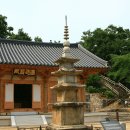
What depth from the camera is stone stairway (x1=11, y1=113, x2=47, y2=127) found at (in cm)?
2011

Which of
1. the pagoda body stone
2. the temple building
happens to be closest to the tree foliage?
the temple building

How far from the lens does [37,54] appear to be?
82.5 ft

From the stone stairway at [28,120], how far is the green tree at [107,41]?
26.8 meters

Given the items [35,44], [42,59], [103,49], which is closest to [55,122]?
[42,59]

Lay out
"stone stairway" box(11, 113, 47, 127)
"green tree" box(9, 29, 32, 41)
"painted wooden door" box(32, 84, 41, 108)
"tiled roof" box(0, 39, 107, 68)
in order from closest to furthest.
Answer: "stone stairway" box(11, 113, 47, 127), "tiled roof" box(0, 39, 107, 68), "painted wooden door" box(32, 84, 41, 108), "green tree" box(9, 29, 32, 41)

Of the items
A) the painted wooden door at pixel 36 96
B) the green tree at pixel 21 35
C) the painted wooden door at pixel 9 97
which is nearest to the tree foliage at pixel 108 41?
the green tree at pixel 21 35

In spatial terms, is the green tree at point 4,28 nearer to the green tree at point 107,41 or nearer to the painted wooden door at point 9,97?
the green tree at point 107,41

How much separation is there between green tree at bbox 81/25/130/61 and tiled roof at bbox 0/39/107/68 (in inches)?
740

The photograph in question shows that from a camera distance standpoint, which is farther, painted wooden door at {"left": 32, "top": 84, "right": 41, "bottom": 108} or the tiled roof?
painted wooden door at {"left": 32, "top": 84, "right": 41, "bottom": 108}

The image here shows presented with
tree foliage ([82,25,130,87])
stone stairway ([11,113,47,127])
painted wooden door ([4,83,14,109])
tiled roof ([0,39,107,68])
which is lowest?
stone stairway ([11,113,47,127])

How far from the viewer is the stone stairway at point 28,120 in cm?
2011

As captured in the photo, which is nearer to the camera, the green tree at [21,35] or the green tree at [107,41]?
the green tree at [107,41]

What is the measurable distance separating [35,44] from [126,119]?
9.80 meters

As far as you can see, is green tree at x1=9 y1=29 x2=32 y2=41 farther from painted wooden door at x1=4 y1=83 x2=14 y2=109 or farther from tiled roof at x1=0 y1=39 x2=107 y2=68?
painted wooden door at x1=4 y1=83 x2=14 y2=109
